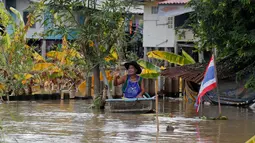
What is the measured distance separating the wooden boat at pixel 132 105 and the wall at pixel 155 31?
1652cm

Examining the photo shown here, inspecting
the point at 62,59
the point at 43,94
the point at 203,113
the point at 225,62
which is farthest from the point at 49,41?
the point at 203,113

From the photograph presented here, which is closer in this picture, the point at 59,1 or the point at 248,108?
the point at 59,1

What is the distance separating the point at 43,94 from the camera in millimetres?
24625

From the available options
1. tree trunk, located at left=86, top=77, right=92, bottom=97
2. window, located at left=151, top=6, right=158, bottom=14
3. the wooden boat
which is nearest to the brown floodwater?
the wooden boat

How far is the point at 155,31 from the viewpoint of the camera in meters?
35.6

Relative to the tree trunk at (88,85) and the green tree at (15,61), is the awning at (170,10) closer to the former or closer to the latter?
the tree trunk at (88,85)

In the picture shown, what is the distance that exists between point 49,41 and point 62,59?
19571 millimetres

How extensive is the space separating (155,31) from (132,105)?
17.6m

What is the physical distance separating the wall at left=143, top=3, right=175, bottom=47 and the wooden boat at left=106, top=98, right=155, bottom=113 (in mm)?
16519

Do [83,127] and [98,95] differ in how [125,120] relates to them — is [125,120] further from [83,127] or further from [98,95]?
[98,95]

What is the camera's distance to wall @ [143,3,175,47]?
34.9 meters

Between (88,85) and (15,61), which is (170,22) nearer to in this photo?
(88,85)

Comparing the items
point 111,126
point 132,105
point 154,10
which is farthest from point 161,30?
point 111,126

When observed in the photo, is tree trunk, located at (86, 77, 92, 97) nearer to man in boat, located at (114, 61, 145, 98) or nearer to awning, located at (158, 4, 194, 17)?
awning, located at (158, 4, 194, 17)
